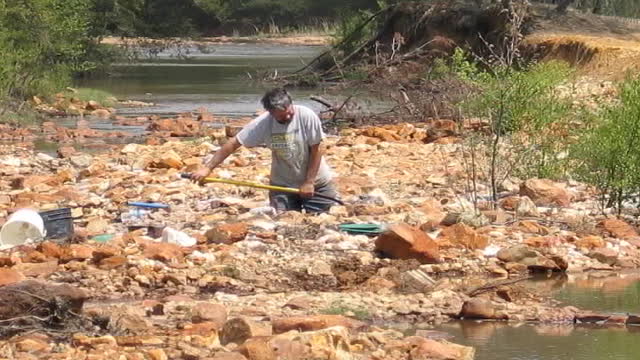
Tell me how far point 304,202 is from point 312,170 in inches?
19.1

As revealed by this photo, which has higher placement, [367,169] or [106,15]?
[367,169]

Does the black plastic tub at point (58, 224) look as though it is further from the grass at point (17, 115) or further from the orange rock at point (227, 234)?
the grass at point (17, 115)

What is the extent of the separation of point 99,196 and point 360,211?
10.2ft

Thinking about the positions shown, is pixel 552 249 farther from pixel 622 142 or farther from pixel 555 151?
pixel 555 151

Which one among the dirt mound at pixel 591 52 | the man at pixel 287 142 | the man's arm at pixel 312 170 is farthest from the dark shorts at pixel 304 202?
the dirt mound at pixel 591 52

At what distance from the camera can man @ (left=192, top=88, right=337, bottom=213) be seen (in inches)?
409

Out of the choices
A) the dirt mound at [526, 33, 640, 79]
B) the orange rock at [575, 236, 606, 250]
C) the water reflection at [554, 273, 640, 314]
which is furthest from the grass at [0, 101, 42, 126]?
the water reflection at [554, 273, 640, 314]

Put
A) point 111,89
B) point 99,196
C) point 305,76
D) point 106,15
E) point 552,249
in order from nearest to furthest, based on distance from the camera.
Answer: point 552,249 < point 99,196 < point 305,76 < point 111,89 < point 106,15

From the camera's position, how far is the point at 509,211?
12.2 metres

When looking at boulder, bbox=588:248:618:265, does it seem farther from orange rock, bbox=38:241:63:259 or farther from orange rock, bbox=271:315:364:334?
orange rock, bbox=38:241:63:259

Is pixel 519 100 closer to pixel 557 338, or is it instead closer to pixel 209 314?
pixel 557 338

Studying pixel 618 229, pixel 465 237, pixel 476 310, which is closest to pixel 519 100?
pixel 618 229

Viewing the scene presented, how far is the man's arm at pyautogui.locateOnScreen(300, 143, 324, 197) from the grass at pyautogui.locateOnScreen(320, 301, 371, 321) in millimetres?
2372

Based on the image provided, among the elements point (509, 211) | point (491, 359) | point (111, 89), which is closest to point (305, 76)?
point (111, 89)
